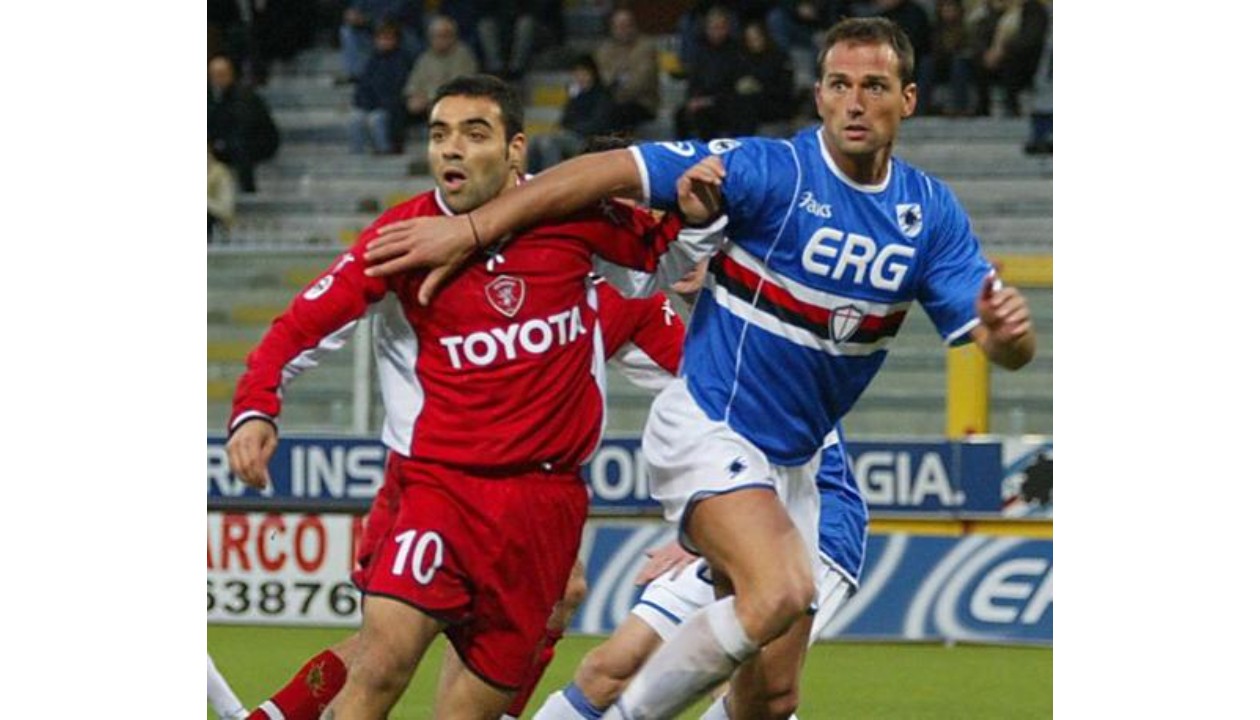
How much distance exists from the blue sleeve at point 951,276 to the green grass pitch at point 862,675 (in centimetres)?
283

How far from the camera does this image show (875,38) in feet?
19.6

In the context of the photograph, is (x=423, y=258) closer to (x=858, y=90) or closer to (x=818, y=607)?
(x=858, y=90)

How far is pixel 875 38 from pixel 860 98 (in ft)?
0.52

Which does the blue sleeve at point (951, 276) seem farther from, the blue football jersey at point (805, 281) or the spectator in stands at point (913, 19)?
the spectator in stands at point (913, 19)

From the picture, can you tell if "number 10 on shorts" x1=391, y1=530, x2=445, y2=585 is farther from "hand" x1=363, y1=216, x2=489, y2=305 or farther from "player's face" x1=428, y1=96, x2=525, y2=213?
"player's face" x1=428, y1=96, x2=525, y2=213

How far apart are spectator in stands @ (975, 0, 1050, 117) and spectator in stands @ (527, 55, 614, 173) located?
8.72 ft

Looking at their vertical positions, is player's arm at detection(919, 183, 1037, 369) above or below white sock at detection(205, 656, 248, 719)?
above

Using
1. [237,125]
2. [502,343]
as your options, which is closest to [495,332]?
[502,343]

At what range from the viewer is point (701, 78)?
1619 cm

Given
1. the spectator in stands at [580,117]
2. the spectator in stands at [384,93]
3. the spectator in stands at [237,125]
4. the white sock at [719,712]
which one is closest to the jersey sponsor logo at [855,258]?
the white sock at [719,712]

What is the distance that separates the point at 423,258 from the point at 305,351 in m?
0.39

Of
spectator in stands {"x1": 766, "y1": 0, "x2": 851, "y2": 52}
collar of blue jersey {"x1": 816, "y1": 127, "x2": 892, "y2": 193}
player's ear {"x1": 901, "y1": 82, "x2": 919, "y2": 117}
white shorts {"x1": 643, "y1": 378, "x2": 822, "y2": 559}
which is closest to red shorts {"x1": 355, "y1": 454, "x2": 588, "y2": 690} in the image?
white shorts {"x1": 643, "y1": 378, "x2": 822, "y2": 559}

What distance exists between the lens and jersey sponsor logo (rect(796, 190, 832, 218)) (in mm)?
5941

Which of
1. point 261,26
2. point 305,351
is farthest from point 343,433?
point 261,26
